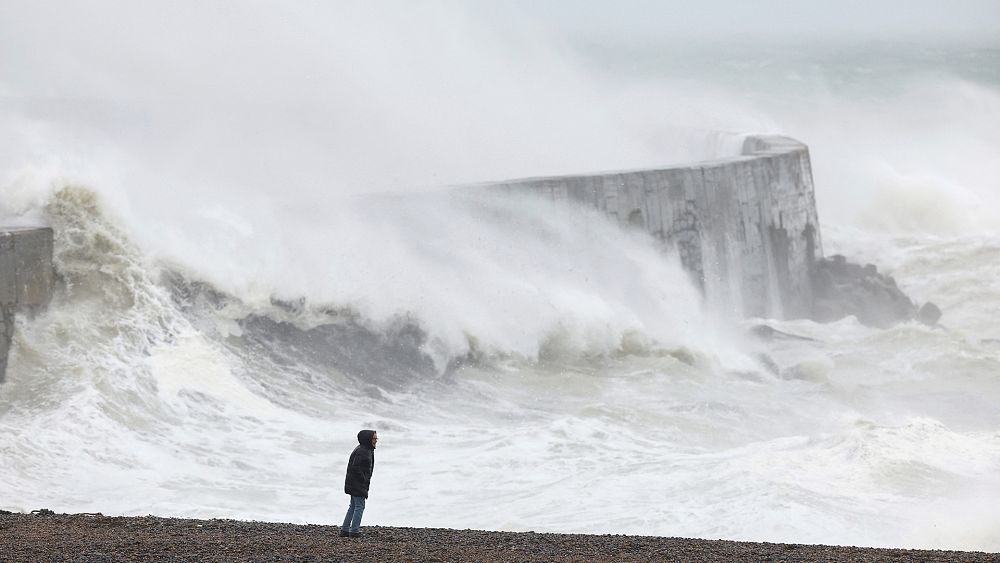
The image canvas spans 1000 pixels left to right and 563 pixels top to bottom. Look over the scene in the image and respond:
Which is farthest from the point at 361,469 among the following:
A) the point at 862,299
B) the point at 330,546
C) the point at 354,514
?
the point at 862,299

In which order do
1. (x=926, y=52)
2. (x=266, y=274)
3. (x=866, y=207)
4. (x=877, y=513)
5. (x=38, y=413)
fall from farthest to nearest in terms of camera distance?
(x=926, y=52)
(x=866, y=207)
(x=266, y=274)
(x=38, y=413)
(x=877, y=513)

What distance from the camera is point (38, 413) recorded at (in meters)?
11.7

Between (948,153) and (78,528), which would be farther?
(948,153)

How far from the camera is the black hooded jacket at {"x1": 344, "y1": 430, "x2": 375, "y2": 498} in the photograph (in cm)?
786

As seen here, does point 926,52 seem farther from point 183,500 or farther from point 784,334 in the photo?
point 183,500

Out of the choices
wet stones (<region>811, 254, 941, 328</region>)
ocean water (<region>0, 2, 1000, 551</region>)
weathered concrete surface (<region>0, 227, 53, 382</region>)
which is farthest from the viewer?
wet stones (<region>811, 254, 941, 328</region>)

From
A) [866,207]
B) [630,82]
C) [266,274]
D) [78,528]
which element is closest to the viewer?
[78,528]

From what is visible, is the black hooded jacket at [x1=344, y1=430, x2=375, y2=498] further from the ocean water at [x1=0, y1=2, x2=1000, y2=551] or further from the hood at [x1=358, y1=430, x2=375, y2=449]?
the ocean water at [x1=0, y1=2, x2=1000, y2=551]

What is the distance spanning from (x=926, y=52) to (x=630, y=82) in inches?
2181

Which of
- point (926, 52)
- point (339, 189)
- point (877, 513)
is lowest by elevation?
point (877, 513)

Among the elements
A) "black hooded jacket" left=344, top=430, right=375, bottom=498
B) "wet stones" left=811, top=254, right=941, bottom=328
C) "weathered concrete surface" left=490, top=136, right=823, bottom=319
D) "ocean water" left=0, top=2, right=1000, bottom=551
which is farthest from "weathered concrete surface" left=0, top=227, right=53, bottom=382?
"wet stones" left=811, top=254, right=941, bottom=328

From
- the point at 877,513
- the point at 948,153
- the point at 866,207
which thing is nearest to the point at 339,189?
the point at 877,513

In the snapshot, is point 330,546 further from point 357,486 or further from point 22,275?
point 22,275

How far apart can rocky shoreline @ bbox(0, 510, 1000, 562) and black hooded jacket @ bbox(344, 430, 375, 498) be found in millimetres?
271
